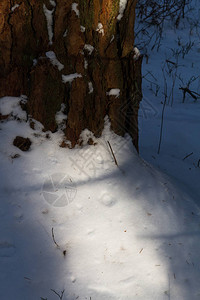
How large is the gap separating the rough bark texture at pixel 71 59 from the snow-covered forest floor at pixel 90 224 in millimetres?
65

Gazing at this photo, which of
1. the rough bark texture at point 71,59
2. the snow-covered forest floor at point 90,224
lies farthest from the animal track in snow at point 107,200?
the rough bark texture at point 71,59

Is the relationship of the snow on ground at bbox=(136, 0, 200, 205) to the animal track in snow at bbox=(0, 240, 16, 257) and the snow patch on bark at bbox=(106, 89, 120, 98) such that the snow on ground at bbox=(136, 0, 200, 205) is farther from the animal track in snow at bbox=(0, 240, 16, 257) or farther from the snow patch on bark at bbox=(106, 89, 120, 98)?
the animal track in snow at bbox=(0, 240, 16, 257)

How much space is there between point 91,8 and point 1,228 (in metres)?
0.91

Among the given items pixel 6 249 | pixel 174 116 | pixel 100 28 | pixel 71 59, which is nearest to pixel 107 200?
pixel 6 249

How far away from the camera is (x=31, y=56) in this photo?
1234 mm

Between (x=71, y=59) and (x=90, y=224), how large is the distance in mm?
667


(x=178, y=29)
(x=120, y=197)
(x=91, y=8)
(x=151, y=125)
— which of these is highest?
(x=91, y=8)

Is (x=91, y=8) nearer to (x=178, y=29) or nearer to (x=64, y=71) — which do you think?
(x=64, y=71)

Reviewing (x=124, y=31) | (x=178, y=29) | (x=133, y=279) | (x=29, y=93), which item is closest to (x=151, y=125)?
(x=124, y=31)

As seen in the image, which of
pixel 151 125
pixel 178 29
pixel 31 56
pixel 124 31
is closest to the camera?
pixel 31 56

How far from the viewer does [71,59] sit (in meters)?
1.28

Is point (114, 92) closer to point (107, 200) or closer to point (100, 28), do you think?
point (100, 28)

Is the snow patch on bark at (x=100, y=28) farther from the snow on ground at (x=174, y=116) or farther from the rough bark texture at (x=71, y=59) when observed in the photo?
the snow on ground at (x=174, y=116)

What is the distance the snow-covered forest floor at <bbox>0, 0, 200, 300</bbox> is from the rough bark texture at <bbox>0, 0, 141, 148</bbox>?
0.06 meters
